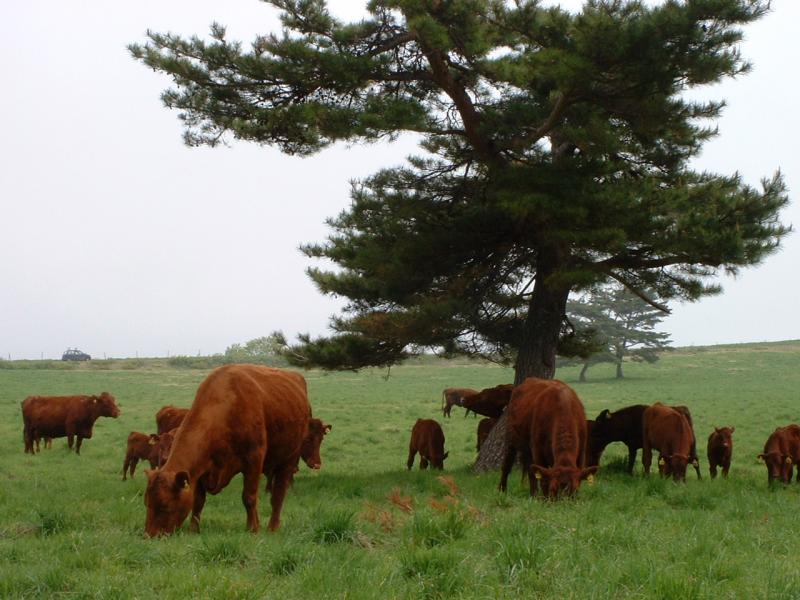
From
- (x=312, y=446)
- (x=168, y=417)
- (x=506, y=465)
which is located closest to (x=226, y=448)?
(x=506, y=465)

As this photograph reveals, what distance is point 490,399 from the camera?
52.4 ft

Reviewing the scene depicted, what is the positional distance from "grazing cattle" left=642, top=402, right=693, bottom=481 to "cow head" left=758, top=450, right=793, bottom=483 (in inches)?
49.7

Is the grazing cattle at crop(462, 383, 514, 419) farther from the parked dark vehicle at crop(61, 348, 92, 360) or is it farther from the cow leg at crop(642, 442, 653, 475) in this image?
the parked dark vehicle at crop(61, 348, 92, 360)

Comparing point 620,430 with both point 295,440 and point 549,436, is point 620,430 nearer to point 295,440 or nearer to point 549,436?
point 549,436

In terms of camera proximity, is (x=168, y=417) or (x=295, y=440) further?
(x=168, y=417)

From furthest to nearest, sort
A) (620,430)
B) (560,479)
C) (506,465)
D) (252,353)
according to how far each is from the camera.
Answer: (252,353) → (620,430) → (506,465) → (560,479)

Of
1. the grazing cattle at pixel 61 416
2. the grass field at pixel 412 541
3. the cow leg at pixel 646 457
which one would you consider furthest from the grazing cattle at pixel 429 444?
the grazing cattle at pixel 61 416

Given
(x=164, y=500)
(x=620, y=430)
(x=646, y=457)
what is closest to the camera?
(x=164, y=500)

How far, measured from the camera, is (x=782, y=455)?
13.5 meters

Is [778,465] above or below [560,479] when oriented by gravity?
below

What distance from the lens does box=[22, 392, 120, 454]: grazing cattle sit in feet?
65.3

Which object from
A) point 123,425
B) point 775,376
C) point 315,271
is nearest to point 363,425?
point 123,425

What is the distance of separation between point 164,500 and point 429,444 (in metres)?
8.98

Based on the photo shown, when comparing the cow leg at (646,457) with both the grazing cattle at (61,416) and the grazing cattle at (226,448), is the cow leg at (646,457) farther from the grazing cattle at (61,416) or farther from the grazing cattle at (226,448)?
the grazing cattle at (61,416)
